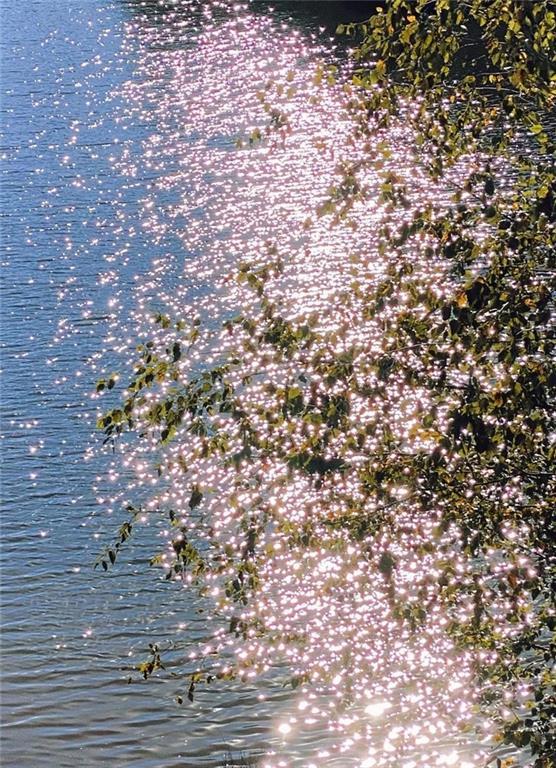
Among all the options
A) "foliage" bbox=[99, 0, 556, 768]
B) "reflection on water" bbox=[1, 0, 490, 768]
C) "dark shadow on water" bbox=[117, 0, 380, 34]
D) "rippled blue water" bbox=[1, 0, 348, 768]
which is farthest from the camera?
"dark shadow on water" bbox=[117, 0, 380, 34]

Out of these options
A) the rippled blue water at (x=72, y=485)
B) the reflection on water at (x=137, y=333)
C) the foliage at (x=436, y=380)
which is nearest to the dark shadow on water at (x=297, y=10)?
the reflection on water at (x=137, y=333)

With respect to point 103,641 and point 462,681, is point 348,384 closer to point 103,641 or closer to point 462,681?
point 462,681

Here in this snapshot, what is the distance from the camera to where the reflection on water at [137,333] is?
16766 mm

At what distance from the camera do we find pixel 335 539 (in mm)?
9820

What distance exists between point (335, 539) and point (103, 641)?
34.7 feet

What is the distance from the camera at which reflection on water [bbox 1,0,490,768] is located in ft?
55.0

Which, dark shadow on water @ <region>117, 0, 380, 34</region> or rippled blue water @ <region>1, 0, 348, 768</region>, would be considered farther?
dark shadow on water @ <region>117, 0, 380, 34</region>

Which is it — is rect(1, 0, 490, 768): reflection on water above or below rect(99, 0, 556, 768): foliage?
below

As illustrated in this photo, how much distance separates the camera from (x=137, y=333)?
1264 inches

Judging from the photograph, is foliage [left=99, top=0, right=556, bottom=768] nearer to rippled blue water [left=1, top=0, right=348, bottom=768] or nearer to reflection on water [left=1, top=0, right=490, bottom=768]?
reflection on water [left=1, top=0, right=490, bottom=768]

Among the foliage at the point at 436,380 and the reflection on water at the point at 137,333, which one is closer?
the foliage at the point at 436,380

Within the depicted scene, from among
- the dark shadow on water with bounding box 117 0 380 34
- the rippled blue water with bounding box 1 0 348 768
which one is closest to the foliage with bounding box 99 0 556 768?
the rippled blue water with bounding box 1 0 348 768

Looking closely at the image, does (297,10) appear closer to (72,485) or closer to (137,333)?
(137,333)

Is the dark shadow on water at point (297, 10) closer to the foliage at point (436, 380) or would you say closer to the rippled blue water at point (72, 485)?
the rippled blue water at point (72, 485)
